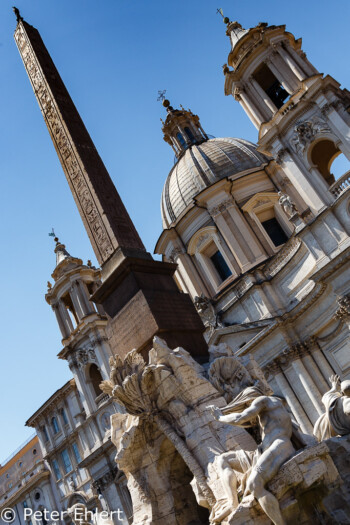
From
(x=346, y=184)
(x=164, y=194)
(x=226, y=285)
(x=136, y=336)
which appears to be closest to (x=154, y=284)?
(x=136, y=336)

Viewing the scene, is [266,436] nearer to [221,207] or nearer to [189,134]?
[221,207]

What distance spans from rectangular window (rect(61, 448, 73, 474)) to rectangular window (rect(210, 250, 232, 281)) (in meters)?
14.2

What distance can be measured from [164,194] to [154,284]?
2639 centimetres

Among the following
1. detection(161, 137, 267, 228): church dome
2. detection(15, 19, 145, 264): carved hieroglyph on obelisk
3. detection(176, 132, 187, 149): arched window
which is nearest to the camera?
detection(15, 19, 145, 264): carved hieroglyph on obelisk

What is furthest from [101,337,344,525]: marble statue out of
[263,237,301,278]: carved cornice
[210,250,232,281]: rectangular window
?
[210,250,232,281]: rectangular window

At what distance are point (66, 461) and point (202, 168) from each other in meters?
20.0

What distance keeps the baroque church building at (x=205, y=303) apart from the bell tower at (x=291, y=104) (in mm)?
72

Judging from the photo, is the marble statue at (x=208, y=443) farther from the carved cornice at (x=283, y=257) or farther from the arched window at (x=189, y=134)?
the arched window at (x=189, y=134)

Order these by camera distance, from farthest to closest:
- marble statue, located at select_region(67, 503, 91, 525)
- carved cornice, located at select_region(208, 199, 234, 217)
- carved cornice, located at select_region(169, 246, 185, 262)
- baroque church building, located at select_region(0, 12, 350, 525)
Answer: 1. carved cornice, located at select_region(169, 246, 185, 262)
2. carved cornice, located at select_region(208, 199, 234, 217)
3. marble statue, located at select_region(67, 503, 91, 525)
4. baroque church building, located at select_region(0, 12, 350, 525)

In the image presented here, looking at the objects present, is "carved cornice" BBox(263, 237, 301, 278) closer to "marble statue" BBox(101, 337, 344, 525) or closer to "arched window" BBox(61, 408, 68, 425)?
"marble statue" BBox(101, 337, 344, 525)

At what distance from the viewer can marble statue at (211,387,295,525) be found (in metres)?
5.46

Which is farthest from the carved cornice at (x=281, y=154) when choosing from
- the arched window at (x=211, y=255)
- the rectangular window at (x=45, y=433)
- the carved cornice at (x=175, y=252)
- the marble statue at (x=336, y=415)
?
the rectangular window at (x=45, y=433)

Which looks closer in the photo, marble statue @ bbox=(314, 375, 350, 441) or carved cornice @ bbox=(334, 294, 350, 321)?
marble statue @ bbox=(314, 375, 350, 441)

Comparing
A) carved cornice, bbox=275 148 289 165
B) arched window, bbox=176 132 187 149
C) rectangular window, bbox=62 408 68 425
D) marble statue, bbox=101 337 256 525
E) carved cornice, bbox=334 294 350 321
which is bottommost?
marble statue, bbox=101 337 256 525
